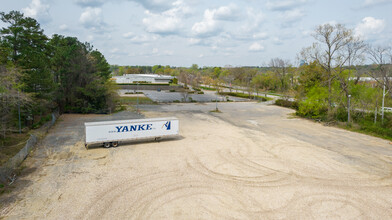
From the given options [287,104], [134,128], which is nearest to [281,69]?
[287,104]

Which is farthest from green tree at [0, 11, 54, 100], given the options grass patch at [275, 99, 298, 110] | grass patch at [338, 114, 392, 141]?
grass patch at [275, 99, 298, 110]

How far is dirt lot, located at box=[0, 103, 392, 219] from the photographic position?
1284cm

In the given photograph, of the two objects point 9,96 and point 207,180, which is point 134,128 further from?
point 9,96

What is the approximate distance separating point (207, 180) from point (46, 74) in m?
26.7

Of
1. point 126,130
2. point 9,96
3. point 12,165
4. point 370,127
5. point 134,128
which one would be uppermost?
point 9,96

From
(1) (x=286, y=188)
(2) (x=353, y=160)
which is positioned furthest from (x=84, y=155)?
(2) (x=353, y=160)

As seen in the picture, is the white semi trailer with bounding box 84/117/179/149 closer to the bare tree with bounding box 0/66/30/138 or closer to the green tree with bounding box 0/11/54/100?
the bare tree with bounding box 0/66/30/138

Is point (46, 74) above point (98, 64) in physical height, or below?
below

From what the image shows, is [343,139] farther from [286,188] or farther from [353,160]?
[286,188]

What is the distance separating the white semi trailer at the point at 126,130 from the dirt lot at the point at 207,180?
0.91m

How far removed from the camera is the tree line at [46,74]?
28.7m

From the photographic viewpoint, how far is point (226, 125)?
3459 centimetres

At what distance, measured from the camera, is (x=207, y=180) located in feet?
53.5

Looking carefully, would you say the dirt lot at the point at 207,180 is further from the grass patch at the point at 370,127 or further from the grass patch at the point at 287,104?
the grass patch at the point at 287,104
